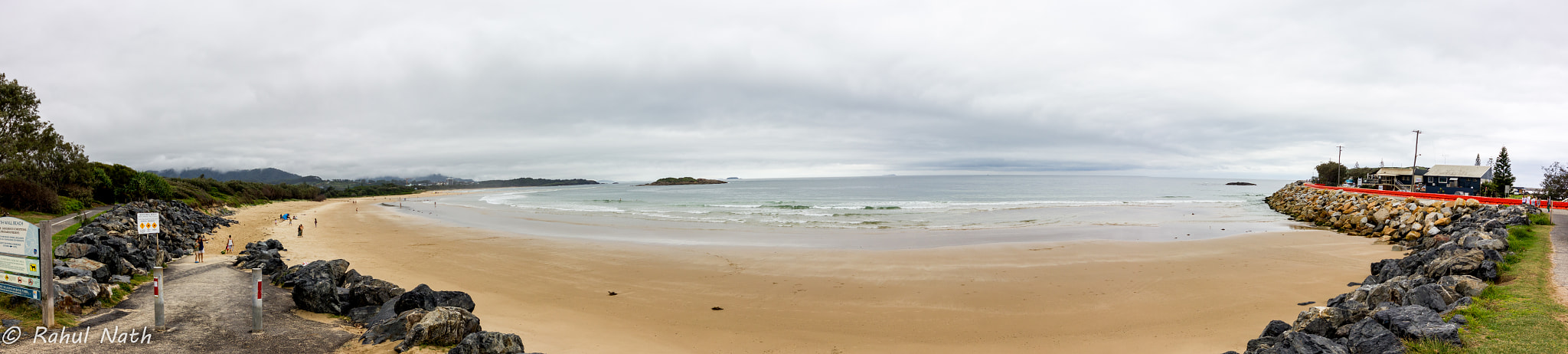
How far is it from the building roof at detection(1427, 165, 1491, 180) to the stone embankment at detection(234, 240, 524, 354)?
217 feet

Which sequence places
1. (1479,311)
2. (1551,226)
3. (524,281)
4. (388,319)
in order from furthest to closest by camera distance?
(1551,226), (524,281), (388,319), (1479,311)

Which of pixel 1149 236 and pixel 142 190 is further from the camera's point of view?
pixel 142 190

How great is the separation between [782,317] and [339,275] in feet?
26.2

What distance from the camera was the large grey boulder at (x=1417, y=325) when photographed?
17.3ft

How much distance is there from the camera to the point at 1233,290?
37.1ft

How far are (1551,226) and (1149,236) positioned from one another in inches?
358

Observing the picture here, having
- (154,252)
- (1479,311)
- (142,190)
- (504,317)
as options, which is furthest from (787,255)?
(142,190)

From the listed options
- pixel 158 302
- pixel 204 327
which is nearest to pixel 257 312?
pixel 204 327

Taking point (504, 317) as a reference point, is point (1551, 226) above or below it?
above

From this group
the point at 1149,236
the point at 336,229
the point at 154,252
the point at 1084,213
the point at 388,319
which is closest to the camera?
the point at 388,319

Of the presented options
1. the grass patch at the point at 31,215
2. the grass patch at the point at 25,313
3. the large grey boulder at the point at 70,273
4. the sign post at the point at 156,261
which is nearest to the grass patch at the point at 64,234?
the sign post at the point at 156,261

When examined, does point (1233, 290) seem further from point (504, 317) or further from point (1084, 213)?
point (1084, 213)

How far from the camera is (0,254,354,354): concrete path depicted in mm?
6062
